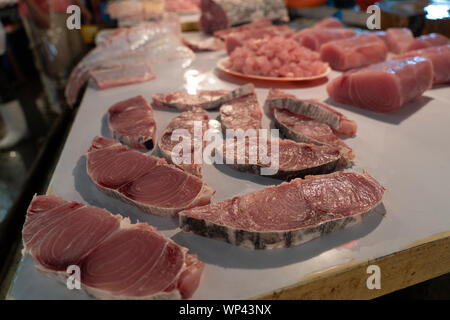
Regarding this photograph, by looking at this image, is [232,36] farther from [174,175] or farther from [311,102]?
[174,175]

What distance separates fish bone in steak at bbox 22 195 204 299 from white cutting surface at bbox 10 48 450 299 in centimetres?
7

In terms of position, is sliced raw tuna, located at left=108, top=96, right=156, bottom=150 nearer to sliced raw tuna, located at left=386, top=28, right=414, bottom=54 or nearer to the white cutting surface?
the white cutting surface

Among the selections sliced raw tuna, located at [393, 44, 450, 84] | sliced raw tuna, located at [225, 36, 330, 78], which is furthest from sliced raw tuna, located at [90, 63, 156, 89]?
sliced raw tuna, located at [393, 44, 450, 84]

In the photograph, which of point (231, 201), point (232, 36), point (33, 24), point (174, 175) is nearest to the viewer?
point (231, 201)

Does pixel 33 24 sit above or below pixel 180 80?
above

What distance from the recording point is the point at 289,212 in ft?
4.99

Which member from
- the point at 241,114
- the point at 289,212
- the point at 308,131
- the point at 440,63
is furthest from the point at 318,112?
the point at 440,63

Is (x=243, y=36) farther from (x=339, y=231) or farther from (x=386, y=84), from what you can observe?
(x=339, y=231)

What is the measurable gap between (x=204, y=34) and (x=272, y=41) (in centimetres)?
193

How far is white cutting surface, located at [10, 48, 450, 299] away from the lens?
50.8 inches

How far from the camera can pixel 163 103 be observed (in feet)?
8.84
